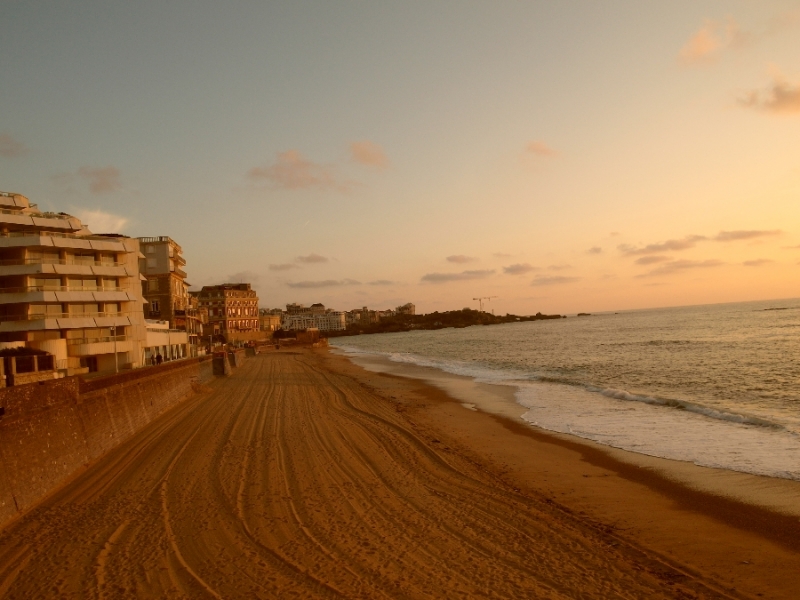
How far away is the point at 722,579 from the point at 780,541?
2.10m

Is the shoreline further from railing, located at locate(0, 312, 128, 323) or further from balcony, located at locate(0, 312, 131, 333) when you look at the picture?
railing, located at locate(0, 312, 128, 323)

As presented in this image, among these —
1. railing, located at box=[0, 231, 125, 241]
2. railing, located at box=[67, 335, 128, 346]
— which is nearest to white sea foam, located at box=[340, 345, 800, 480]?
railing, located at box=[67, 335, 128, 346]

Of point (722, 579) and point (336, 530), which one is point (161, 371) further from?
point (722, 579)

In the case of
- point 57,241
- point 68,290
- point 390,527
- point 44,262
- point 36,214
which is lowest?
point 390,527

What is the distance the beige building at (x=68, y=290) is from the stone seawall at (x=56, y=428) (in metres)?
18.3

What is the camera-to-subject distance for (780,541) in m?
8.25

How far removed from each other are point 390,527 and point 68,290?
3312 centimetres

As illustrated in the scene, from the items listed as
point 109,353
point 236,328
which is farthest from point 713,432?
point 236,328

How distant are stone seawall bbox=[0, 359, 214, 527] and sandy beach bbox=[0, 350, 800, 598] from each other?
1.20 ft

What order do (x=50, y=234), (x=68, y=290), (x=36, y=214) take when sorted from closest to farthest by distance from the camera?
(x=68, y=290) → (x=50, y=234) → (x=36, y=214)

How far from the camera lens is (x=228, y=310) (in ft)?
392

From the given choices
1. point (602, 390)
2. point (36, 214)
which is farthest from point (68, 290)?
point (602, 390)

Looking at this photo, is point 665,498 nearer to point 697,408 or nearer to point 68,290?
point 697,408

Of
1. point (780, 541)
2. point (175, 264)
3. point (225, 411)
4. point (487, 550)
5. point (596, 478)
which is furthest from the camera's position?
point (175, 264)
